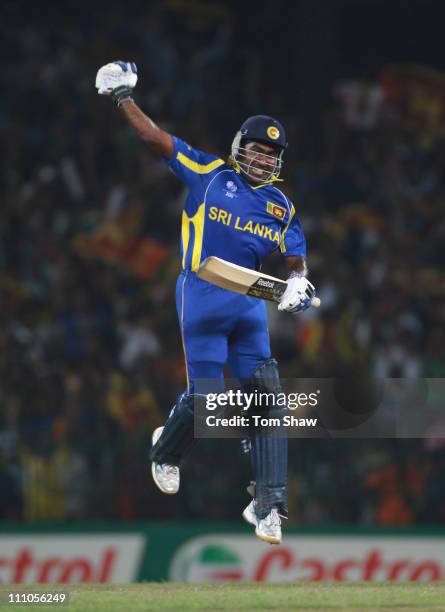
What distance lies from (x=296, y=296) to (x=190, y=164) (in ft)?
3.19

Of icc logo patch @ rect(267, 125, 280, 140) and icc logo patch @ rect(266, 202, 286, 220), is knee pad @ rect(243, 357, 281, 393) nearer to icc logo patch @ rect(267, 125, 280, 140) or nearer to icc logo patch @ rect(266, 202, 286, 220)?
icc logo patch @ rect(266, 202, 286, 220)

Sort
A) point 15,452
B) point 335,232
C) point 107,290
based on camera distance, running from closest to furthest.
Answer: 1. point 15,452
2. point 107,290
3. point 335,232

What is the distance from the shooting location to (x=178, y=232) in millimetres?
15258

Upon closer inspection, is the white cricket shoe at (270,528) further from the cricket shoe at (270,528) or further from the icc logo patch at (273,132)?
the icc logo patch at (273,132)

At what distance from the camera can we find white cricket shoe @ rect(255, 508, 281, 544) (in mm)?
7953

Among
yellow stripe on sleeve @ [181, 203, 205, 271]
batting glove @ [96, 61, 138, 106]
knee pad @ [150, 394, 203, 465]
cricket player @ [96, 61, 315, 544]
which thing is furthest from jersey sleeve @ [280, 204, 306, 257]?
batting glove @ [96, 61, 138, 106]

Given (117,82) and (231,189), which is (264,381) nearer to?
(231,189)

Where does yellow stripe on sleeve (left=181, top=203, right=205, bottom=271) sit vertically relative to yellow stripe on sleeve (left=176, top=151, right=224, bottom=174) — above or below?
below

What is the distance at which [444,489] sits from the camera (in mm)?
12203

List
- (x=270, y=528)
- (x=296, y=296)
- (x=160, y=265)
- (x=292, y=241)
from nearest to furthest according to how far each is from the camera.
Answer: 1. (x=296, y=296)
2. (x=270, y=528)
3. (x=292, y=241)
4. (x=160, y=265)

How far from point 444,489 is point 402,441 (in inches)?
22.6

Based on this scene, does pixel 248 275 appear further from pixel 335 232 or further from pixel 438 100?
pixel 438 100

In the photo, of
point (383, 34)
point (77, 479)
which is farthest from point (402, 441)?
point (383, 34)

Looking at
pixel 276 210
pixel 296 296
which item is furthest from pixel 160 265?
pixel 296 296
